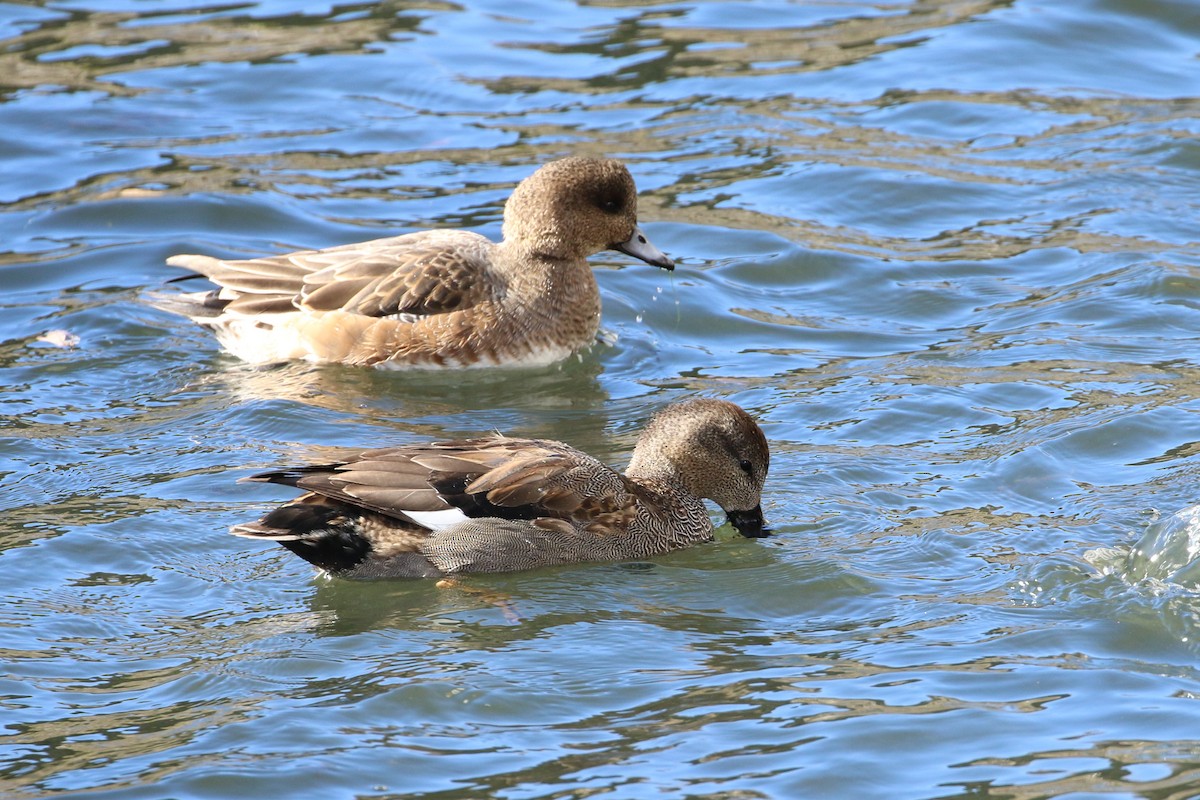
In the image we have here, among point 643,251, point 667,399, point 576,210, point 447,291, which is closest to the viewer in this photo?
point 667,399

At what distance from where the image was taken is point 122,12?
15.2m

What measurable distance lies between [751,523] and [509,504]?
1.17m

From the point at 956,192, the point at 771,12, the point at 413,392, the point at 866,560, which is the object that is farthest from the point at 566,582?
the point at 771,12

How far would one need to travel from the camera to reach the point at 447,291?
9.96 m

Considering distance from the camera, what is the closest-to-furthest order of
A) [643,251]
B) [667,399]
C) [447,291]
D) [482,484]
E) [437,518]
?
1. [437,518]
2. [482,484]
3. [667,399]
4. [447,291]
5. [643,251]

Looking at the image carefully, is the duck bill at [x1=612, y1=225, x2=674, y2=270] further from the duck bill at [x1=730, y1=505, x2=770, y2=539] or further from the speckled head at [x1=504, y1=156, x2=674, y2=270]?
the duck bill at [x1=730, y1=505, x2=770, y2=539]

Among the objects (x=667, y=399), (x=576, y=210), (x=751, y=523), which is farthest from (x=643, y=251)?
(x=751, y=523)

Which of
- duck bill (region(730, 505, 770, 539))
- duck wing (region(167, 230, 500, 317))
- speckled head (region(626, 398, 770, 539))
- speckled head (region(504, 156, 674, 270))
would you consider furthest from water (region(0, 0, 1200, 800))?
speckled head (region(504, 156, 674, 270))

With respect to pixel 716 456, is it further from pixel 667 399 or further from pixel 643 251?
pixel 643 251

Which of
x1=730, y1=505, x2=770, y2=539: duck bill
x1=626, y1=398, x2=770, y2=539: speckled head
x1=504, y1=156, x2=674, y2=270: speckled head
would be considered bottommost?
x1=730, y1=505, x2=770, y2=539: duck bill

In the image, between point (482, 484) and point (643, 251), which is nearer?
point (482, 484)

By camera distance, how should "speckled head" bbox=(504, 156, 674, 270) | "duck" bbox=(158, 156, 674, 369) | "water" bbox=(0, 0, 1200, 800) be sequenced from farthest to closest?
"speckled head" bbox=(504, 156, 674, 270) → "duck" bbox=(158, 156, 674, 369) → "water" bbox=(0, 0, 1200, 800)

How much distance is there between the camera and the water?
585cm

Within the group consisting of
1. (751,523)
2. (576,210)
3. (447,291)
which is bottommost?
(751,523)
